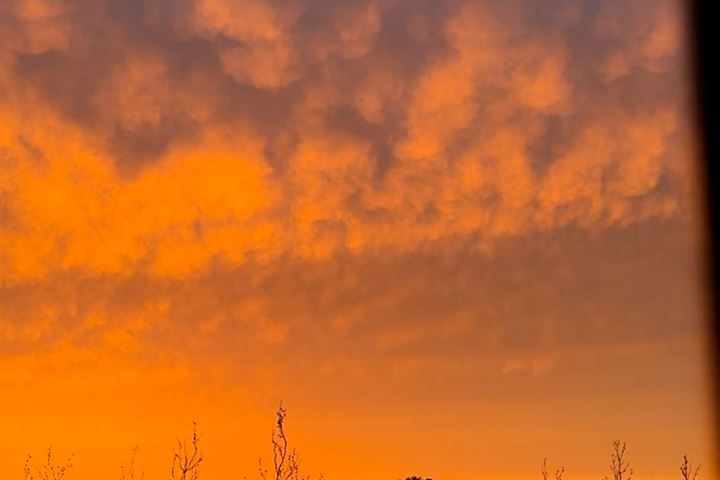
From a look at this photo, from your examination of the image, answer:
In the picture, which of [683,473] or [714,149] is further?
[683,473]

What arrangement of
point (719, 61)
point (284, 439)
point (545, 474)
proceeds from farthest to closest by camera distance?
point (545, 474), point (284, 439), point (719, 61)

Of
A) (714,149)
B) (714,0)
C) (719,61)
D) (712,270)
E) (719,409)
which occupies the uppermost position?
(714,0)

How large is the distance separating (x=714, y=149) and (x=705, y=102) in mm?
111

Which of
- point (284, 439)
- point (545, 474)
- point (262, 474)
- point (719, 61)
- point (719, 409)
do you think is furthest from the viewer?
point (545, 474)

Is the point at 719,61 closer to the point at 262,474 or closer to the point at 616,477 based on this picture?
the point at 262,474

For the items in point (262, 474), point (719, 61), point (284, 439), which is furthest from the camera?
point (262, 474)

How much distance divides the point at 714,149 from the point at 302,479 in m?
26.2

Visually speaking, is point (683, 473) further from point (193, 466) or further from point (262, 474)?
point (193, 466)

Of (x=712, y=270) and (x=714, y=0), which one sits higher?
(x=714, y=0)

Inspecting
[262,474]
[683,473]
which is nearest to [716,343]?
[262,474]

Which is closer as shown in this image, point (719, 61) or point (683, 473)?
point (719, 61)

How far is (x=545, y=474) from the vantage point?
3403 centimetres

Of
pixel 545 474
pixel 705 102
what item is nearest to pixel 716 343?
pixel 705 102

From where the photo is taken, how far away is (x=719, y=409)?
302 centimetres
